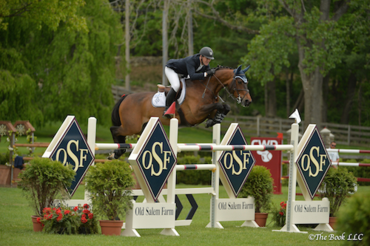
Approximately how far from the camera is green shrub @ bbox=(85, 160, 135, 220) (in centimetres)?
459

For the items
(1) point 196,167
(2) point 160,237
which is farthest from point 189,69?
(2) point 160,237

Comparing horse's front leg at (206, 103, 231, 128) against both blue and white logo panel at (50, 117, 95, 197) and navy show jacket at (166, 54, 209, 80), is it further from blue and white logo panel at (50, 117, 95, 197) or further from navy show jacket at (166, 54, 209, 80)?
blue and white logo panel at (50, 117, 95, 197)

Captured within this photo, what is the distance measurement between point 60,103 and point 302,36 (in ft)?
33.0

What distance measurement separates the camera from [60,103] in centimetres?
1978

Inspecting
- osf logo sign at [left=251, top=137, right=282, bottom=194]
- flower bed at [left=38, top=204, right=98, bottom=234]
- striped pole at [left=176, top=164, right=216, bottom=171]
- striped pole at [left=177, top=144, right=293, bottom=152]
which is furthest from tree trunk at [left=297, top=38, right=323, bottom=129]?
flower bed at [left=38, top=204, right=98, bottom=234]

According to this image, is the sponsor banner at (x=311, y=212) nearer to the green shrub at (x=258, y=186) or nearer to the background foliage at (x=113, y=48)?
the green shrub at (x=258, y=186)

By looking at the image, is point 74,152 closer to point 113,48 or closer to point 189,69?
point 189,69

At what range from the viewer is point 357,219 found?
2344 mm

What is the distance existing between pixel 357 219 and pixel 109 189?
2.77 meters

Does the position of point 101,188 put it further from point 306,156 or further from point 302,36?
point 302,36

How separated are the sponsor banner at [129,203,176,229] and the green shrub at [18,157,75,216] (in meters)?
0.73

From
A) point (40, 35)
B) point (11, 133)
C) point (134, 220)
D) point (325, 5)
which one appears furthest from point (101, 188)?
point (40, 35)

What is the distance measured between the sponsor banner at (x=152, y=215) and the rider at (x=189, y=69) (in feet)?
4.92

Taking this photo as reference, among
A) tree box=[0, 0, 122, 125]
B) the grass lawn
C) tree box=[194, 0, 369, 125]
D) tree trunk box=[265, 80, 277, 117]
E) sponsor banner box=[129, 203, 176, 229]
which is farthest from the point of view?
tree trunk box=[265, 80, 277, 117]
